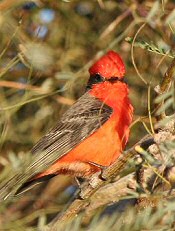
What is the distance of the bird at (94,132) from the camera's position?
486cm

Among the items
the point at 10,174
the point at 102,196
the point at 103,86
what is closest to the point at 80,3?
the point at 103,86

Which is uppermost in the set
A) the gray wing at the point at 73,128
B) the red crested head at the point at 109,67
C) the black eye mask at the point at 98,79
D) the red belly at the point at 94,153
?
the red crested head at the point at 109,67

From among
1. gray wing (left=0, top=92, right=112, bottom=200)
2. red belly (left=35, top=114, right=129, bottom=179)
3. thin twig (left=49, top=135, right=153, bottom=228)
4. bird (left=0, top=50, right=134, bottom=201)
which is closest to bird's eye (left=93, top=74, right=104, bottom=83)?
bird (left=0, top=50, right=134, bottom=201)

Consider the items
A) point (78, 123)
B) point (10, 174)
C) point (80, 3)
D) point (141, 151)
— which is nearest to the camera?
point (141, 151)

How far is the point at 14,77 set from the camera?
5.41 metres

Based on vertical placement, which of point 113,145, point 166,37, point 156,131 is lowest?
point 113,145

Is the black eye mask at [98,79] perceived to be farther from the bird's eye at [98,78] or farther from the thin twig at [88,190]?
the thin twig at [88,190]

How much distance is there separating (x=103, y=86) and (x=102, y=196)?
1.59m

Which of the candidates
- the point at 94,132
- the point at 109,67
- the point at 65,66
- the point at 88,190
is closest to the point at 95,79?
the point at 109,67

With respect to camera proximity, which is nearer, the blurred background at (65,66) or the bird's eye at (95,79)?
the bird's eye at (95,79)

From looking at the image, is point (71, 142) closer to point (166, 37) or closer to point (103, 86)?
point (103, 86)

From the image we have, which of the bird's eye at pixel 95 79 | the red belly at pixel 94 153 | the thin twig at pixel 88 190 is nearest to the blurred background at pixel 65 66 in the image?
the bird's eye at pixel 95 79

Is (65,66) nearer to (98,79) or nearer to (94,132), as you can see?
(98,79)

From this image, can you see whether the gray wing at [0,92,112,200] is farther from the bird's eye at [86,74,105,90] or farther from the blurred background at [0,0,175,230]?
the blurred background at [0,0,175,230]
